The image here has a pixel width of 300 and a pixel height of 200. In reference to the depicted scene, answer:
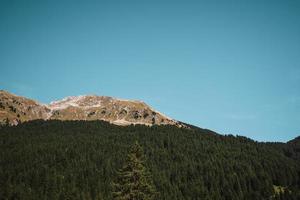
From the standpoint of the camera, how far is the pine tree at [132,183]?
3575 centimetres

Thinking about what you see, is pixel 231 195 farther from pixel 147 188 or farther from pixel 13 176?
pixel 147 188

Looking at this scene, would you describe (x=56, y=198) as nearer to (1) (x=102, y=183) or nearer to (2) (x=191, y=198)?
(1) (x=102, y=183)

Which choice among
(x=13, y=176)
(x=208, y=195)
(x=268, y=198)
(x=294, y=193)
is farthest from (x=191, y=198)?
(x=13, y=176)

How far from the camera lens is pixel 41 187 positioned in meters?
182

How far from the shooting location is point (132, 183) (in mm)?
36062

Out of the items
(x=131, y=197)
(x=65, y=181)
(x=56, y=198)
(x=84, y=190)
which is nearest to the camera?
(x=131, y=197)

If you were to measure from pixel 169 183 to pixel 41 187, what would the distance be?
74110 mm

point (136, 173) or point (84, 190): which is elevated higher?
point (136, 173)

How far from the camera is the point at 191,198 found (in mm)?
186375

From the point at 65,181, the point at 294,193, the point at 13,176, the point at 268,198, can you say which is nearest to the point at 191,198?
the point at 268,198

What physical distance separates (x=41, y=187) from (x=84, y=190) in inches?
967

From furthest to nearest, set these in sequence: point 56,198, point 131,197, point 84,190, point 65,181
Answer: point 65,181 < point 84,190 < point 56,198 < point 131,197

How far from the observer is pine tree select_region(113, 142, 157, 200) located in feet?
117

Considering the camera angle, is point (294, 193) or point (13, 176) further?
point (13, 176)
